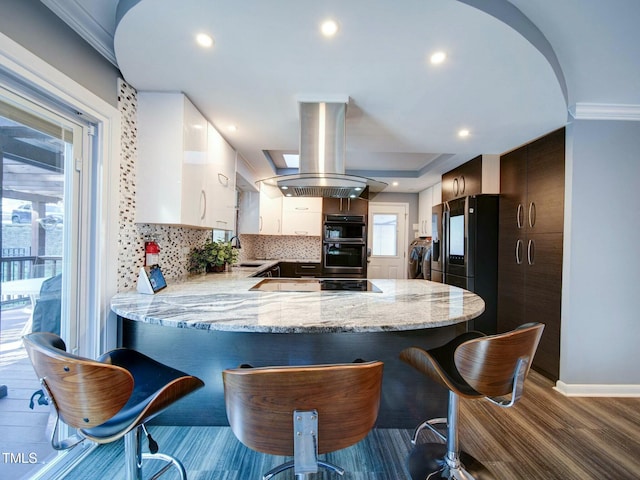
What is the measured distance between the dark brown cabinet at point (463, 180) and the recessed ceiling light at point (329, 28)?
2.52m

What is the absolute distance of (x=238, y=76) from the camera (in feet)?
5.50

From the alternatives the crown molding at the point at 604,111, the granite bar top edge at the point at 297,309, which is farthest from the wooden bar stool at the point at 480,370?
the crown molding at the point at 604,111

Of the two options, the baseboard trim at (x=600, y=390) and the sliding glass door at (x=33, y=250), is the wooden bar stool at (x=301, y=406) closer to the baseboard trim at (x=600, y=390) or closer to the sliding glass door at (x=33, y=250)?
the sliding glass door at (x=33, y=250)

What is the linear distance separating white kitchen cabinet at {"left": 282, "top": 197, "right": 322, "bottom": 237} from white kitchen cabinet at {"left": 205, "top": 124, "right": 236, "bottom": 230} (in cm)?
200

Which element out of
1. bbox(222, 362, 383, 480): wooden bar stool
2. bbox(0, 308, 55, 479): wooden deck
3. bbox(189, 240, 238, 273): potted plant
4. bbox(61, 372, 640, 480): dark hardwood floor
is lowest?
bbox(61, 372, 640, 480): dark hardwood floor

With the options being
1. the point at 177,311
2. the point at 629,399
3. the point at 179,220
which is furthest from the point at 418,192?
the point at 177,311

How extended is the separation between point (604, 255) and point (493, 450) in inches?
71.4

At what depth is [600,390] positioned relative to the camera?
228 centimetres

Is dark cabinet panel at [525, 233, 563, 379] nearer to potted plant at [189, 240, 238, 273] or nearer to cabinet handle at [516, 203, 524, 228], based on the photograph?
cabinet handle at [516, 203, 524, 228]

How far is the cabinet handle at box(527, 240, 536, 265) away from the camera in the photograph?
8.71ft

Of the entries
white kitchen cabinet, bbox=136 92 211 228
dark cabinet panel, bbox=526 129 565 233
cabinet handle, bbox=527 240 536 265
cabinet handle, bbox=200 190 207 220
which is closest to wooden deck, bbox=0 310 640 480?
white kitchen cabinet, bbox=136 92 211 228

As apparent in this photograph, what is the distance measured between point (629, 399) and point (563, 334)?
66 cm

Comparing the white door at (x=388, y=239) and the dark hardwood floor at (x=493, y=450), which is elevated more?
the white door at (x=388, y=239)

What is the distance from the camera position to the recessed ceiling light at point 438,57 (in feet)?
4.75
